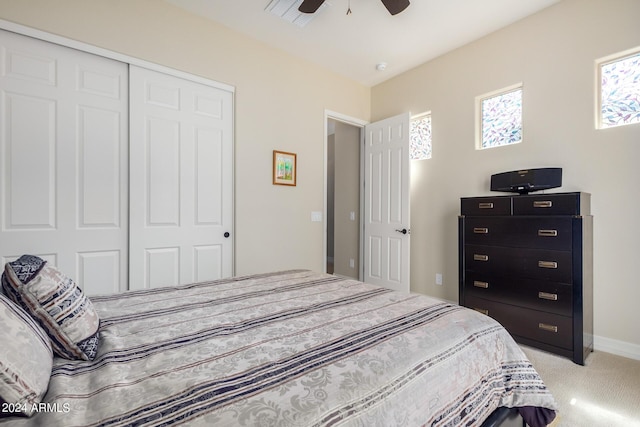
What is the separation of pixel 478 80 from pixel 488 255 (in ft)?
6.07

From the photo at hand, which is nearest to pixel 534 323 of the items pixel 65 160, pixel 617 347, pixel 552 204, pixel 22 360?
pixel 617 347

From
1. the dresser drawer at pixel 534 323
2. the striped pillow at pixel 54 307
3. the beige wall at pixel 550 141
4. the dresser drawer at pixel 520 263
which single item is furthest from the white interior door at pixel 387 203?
the striped pillow at pixel 54 307

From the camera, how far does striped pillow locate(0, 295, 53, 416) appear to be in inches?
23.5

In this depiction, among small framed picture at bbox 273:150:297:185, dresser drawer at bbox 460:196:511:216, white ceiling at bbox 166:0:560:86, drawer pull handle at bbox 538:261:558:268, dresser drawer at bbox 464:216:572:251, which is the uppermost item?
white ceiling at bbox 166:0:560:86

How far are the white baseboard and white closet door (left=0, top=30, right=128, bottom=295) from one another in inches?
151

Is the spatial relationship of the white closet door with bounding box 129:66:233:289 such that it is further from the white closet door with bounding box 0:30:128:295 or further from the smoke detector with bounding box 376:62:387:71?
the smoke detector with bounding box 376:62:387:71

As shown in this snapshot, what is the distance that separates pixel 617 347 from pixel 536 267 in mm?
841

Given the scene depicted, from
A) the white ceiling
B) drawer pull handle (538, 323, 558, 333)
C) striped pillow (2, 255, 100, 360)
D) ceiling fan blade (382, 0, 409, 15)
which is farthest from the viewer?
A: the white ceiling

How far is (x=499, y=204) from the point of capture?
254cm

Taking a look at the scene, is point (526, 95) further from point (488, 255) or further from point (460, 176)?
point (488, 255)

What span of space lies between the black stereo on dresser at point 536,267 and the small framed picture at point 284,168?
1.85m

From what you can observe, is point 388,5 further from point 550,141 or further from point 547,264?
point 547,264

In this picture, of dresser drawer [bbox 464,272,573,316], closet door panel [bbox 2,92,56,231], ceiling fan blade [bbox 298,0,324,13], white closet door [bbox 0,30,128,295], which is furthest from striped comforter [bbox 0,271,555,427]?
ceiling fan blade [bbox 298,0,324,13]

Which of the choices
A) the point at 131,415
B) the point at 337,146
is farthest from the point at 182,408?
the point at 337,146
